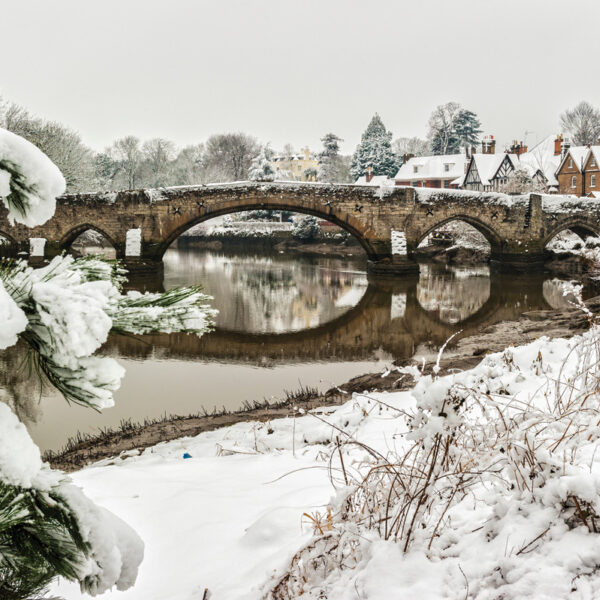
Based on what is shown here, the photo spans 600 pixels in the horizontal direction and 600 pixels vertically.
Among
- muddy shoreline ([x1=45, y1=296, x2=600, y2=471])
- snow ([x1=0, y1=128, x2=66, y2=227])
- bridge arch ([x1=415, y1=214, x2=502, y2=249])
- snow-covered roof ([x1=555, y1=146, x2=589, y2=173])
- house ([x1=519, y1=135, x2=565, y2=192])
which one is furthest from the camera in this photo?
house ([x1=519, y1=135, x2=565, y2=192])

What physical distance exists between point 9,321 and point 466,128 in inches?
2381

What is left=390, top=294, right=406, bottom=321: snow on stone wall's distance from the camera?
1500 centimetres

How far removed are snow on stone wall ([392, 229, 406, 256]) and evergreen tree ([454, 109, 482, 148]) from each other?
37.6 metres

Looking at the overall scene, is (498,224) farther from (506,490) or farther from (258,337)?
(506,490)

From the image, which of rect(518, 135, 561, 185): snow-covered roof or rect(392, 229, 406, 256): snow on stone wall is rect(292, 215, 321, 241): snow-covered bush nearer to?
rect(392, 229, 406, 256): snow on stone wall

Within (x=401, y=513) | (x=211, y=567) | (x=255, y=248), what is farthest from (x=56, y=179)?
(x=255, y=248)

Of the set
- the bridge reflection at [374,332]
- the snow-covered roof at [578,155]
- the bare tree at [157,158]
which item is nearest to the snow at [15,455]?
the bridge reflection at [374,332]

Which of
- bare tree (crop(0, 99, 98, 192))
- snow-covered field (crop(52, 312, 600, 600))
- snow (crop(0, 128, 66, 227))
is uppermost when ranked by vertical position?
bare tree (crop(0, 99, 98, 192))

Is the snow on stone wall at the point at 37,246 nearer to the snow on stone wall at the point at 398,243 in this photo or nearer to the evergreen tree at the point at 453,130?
the snow on stone wall at the point at 398,243

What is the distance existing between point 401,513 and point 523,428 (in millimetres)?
537

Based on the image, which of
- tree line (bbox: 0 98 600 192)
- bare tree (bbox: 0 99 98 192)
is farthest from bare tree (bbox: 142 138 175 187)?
bare tree (bbox: 0 99 98 192)

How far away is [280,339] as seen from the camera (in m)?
12.6

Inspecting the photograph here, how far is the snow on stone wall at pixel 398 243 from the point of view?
2269 cm

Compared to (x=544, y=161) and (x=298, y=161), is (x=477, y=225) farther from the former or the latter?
(x=298, y=161)
